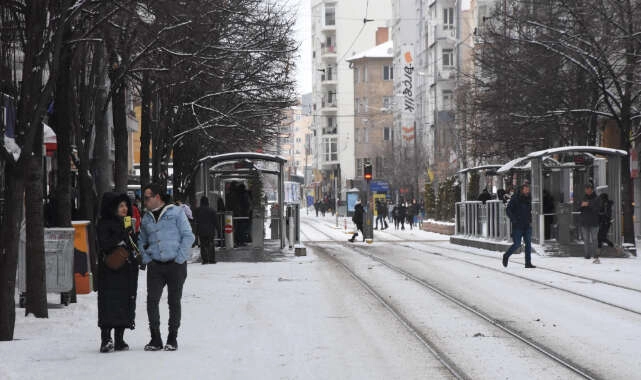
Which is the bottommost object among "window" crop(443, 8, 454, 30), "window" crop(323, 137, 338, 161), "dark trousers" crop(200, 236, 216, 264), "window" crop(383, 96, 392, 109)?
"dark trousers" crop(200, 236, 216, 264)

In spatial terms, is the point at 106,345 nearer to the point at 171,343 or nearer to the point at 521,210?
the point at 171,343

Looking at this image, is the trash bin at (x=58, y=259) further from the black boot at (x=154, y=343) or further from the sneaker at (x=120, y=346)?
the black boot at (x=154, y=343)

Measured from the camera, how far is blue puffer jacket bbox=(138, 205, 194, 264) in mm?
12062

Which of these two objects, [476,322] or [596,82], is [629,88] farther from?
[476,322]

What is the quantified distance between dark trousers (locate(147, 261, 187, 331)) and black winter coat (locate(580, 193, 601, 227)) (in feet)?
58.6

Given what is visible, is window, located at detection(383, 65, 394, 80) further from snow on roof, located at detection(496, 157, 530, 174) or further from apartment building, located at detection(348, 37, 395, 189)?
snow on roof, located at detection(496, 157, 530, 174)

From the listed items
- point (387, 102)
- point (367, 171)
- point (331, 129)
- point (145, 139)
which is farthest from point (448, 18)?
point (145, 139)

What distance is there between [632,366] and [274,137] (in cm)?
3776

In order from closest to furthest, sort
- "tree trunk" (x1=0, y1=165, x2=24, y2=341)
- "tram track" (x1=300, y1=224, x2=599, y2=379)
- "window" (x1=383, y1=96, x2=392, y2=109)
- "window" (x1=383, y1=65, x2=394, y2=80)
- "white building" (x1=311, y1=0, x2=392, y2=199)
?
"tram track" (x1=300, y1=224, x2=599, y2=379), "tree trunk" (x1=0, y1=165, x2=24, y2=341), "window" (x1=383, y1=96, x2=392, y2=109), "window" (x1=383, y1=65, x2=394, y2=80), "white building" (x1=311, y1=0, x2=392, y2=199)

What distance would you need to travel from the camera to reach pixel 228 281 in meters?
23.2

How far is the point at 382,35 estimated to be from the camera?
Answer: 141 metres

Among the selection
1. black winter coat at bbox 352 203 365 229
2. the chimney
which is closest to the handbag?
black winter coat at bbox 352 203 365 229

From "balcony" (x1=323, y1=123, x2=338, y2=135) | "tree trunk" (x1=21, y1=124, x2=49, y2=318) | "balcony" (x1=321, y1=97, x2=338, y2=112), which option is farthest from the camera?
"balcony" (x1=323, y1=123, x2=338, y2=135)

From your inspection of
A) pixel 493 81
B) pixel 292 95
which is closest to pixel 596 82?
pixel 493 81
